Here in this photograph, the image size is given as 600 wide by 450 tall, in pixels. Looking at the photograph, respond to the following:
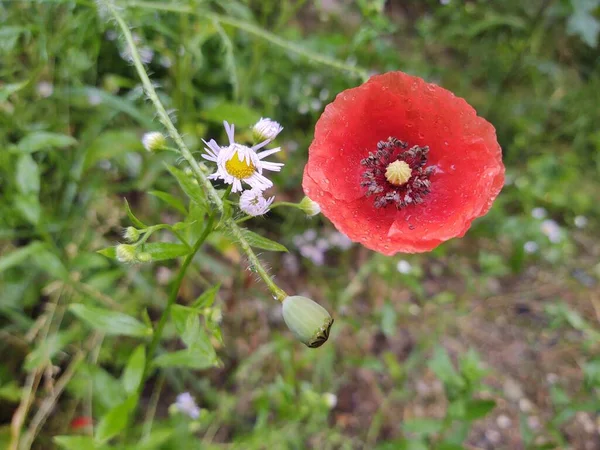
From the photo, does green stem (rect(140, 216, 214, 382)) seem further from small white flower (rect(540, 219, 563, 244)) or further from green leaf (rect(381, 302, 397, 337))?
small white flower (rect(540, 219, 563, 244))

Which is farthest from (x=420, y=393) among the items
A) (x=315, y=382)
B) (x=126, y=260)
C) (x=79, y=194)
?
(x=126, y=260)

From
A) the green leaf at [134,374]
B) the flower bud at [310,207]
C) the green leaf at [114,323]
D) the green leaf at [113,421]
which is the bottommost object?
the green leaf at [113,421]

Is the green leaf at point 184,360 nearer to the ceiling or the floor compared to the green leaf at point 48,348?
nearer to the ceiling

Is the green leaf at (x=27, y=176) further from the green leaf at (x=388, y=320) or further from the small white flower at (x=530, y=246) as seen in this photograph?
the small white flower at (x=530, y=246)

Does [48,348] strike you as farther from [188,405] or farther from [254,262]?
[254,262]

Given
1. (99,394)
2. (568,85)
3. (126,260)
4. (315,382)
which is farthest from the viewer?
(568,85)

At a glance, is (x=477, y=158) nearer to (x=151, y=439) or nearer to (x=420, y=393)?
(x=151, y=439)

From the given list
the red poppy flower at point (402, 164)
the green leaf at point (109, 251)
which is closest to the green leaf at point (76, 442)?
the green leaf at point (109, 251)
